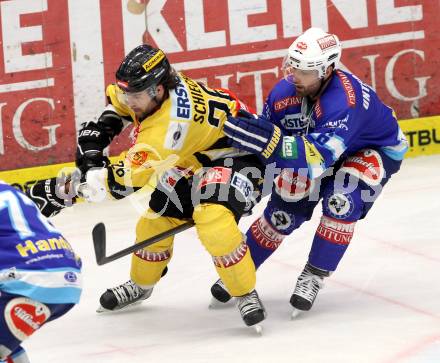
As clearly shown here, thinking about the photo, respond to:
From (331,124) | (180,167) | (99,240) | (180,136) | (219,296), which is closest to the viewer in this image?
(99,240)

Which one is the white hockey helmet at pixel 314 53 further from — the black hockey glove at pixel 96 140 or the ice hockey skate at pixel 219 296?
the ice hockey skate at pixel 219 296

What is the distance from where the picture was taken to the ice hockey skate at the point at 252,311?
411 centimetres

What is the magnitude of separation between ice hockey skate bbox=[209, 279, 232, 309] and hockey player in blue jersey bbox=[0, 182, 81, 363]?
1387 millimetres

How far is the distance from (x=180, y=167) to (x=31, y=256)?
126 cm

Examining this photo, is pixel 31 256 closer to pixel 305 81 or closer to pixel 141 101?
pixel 141 101

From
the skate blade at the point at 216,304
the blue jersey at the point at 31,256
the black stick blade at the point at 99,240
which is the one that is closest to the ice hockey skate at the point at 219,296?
the skate blade at the point at 216,304

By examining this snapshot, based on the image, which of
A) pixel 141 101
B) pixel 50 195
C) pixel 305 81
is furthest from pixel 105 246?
pixel 305 81

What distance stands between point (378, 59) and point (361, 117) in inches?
105

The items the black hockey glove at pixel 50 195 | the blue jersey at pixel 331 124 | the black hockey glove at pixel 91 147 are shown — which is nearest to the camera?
the black hockey glove at pixel 50 195

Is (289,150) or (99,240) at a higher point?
(289,150)

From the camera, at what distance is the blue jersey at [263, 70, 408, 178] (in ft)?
13.5

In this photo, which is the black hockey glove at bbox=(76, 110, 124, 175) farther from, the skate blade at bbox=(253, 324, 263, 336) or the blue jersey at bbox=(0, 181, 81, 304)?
the blue jersey at bbox=(0, 181, 81, 304)

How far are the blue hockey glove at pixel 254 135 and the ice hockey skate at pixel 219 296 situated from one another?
0.72 m

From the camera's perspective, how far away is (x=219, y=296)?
4523mm
